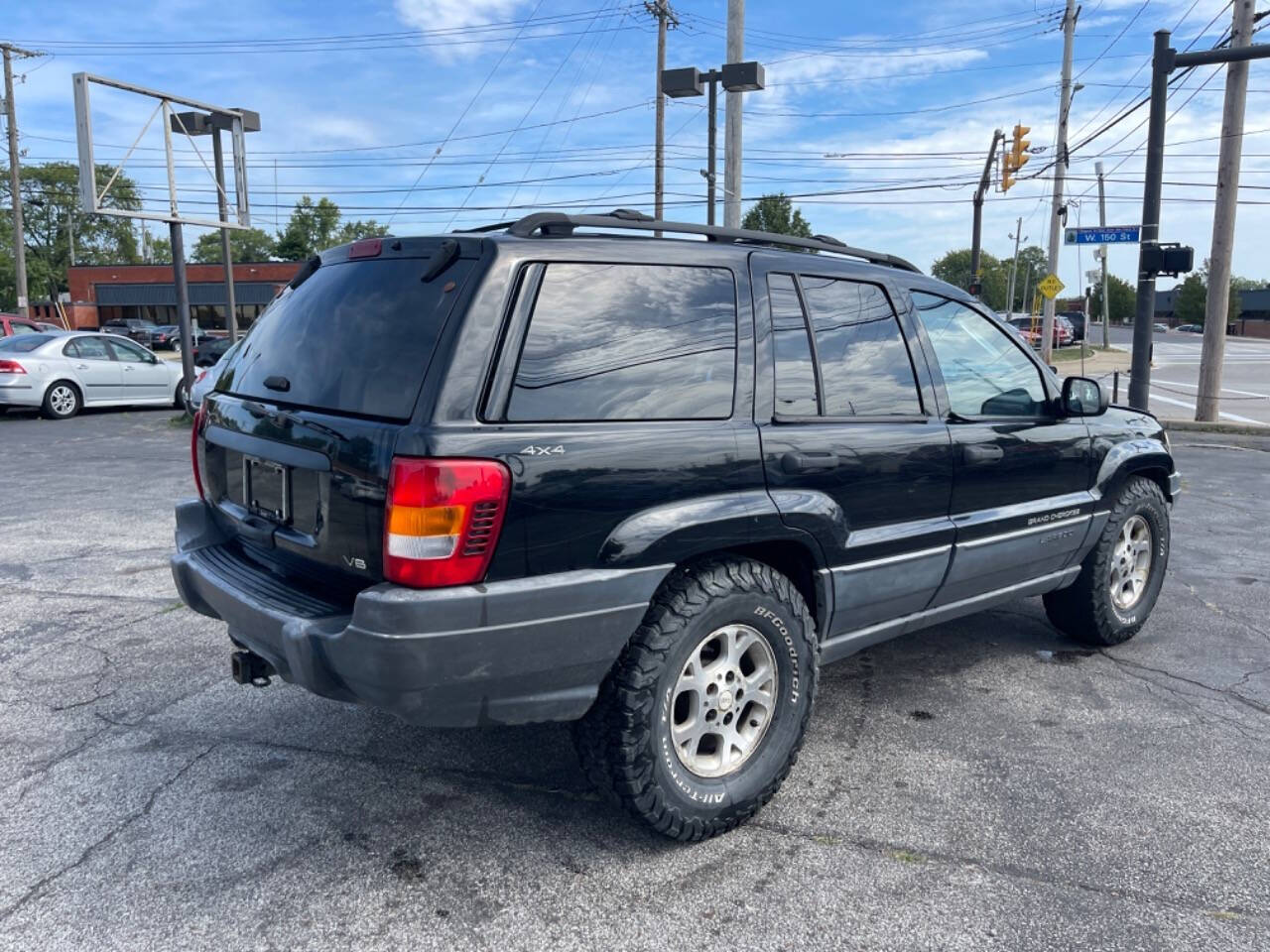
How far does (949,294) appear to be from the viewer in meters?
4.02

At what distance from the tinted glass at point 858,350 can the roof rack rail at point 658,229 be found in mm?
247

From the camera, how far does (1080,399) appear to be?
13.9ft

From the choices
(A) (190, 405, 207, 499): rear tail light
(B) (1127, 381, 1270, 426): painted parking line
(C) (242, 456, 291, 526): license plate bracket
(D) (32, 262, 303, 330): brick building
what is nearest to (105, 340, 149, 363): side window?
(A) (190, 405, 207, 499): rear tail light

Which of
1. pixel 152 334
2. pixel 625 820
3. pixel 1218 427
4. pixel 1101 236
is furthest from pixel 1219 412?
pixel 152 334

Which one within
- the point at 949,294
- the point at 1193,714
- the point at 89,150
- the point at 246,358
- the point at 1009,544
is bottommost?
A: the point at 1193,714

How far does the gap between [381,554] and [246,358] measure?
132 cm

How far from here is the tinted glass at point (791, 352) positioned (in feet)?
10.6

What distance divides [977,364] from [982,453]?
444mm

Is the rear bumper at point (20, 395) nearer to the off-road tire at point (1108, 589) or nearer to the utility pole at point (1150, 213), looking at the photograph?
the off-road tire at point (1108, 589)

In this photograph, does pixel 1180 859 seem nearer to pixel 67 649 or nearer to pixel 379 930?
pixel 379 930

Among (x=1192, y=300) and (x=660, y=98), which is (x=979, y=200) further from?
(x=1192, y=300)

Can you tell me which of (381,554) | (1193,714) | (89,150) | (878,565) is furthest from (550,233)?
(89,150)

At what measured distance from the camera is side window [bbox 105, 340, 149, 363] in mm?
16125

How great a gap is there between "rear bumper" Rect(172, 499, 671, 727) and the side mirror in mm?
2374
